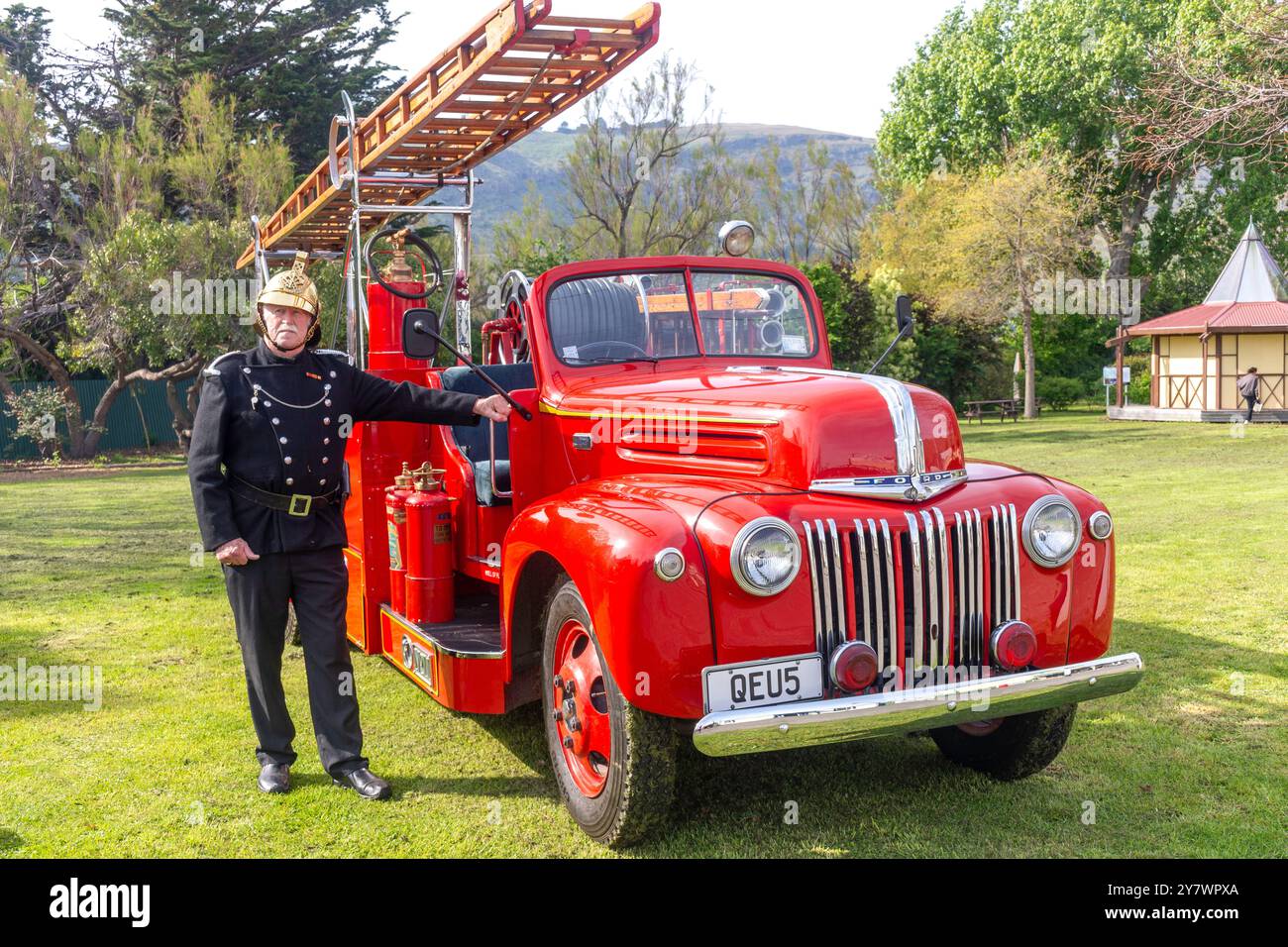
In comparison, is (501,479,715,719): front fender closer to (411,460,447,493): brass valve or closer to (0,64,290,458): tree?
(411,460,447,493): brass valve

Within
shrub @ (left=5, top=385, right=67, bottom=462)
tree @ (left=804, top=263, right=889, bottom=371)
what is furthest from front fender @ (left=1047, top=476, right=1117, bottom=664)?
shrub @ (left=5, top=385, right=67, bottom=462)

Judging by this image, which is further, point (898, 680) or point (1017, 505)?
point (1017, 505)

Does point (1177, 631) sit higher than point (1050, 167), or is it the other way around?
point (1050, 167)

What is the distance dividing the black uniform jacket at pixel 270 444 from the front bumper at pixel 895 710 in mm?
2164

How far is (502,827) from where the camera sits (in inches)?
178

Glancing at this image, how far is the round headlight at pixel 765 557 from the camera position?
3855mm

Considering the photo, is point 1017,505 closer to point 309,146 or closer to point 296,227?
point 296,227

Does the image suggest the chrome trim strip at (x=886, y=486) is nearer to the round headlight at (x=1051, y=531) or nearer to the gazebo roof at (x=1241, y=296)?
the round headlight at (x=1051, y=531)

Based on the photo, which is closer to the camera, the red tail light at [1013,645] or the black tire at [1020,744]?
the red tail light at [1013,645]

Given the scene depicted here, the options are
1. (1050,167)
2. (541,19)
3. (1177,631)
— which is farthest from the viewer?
(1050,167)

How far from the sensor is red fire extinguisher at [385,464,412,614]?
5.75 metres
